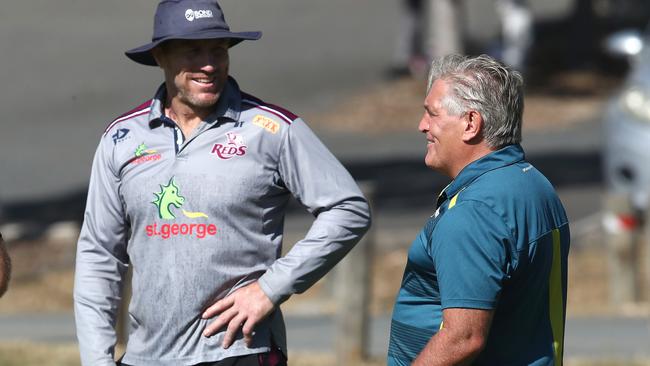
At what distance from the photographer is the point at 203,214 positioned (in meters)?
4.55

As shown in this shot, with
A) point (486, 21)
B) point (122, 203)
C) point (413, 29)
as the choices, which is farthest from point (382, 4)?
point (122, 203)

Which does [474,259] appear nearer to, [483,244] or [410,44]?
[483,244]

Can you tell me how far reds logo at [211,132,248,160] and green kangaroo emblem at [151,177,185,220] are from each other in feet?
0.58

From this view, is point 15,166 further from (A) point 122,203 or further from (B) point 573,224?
(A) point 122,203

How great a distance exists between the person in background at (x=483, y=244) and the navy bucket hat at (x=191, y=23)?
0.80m

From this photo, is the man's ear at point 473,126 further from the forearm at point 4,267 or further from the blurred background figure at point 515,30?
the blurred background figure at point 515,30

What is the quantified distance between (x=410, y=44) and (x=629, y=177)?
11.6 meters

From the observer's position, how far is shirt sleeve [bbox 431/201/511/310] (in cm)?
383

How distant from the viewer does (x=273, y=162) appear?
4.63 meters

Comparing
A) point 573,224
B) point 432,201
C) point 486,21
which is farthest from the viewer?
point 486,21

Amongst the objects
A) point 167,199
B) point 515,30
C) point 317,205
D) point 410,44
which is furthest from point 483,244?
point 410,44

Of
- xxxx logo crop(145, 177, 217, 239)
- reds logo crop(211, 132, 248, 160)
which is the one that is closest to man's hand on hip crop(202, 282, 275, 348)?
xxxx logo crop(145, 177, 217, 239)

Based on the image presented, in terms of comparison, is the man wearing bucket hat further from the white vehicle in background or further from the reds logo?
the white vehicle in background

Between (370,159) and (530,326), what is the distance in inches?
565
